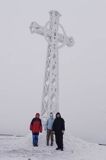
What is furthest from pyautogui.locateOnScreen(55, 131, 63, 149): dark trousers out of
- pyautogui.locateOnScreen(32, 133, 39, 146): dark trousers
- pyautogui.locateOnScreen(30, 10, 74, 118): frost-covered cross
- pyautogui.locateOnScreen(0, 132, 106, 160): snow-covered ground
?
pyautogui.locateOnScreen(30, 10, 74, 118): frost-covered cross

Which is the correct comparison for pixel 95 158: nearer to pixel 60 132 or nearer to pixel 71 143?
pixel 60 132

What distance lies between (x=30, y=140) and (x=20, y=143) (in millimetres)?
662

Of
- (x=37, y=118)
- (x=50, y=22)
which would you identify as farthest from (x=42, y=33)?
(x=37, y=118)

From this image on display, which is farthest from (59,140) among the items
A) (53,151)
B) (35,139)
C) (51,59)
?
(51,59)

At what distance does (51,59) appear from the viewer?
22.9 meters

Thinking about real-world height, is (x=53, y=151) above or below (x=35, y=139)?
below

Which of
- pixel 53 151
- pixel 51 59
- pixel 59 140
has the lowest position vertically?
pixel 53 151

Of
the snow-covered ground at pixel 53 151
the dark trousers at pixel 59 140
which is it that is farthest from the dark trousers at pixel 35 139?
the dark trousers at pixel 59 140

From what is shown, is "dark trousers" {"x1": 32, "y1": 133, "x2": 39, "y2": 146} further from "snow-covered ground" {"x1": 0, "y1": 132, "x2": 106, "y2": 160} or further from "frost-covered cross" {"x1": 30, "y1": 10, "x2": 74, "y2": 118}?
"frost-covered cross" {"x1": 30, "y1": 10, "x2": 74, "y2": 118}

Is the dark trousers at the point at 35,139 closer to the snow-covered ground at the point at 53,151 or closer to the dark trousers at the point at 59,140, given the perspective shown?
the snow-covered ground at the point at 53,151

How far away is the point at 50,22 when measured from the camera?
2406cm

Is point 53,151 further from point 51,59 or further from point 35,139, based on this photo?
point 51,59

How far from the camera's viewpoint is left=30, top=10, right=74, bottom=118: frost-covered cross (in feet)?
72.9

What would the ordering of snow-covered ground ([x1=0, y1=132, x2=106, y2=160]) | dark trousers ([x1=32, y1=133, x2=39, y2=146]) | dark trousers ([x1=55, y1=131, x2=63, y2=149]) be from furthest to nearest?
dark trousers ([x1=32, y1=133, x2=39, y2=146]), dark trousers ([x1=55, y1=131, x2=63, y2=149]), snow-covered ground ([x1=0, y1=132, x2=106, y2=160])
